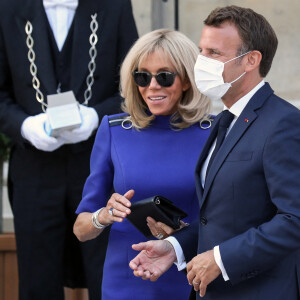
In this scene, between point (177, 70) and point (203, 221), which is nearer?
point (203, 221)

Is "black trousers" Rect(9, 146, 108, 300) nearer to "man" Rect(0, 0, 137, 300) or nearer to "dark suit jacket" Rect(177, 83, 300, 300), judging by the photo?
"man" Rect(0, 0, 137, 300)

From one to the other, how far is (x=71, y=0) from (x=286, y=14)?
1821mm

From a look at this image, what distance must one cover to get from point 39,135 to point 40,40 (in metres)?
0.48

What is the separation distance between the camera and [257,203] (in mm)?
2385

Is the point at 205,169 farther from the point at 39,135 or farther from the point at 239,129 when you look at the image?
the point at 39,135

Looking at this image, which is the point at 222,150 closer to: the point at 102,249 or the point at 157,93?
the point at 157,93

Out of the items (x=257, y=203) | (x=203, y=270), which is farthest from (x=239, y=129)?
(x=203, y=270)

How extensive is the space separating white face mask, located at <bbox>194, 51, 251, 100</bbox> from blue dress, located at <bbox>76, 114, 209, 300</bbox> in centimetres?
52

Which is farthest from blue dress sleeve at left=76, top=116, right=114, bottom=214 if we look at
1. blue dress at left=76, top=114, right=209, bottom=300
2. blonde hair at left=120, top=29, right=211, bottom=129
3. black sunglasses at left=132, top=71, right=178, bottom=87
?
black sunglasses at left=132, top=71, right=178, bottom=87

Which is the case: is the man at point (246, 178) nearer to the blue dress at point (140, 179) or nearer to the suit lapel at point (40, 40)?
the blue dress at point (140, 179)

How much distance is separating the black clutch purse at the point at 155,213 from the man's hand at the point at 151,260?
3.9 inches

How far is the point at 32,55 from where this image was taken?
3926 mm

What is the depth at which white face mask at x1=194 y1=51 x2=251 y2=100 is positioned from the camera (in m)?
2.54

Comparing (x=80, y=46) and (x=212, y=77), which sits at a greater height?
(x=212, y=77)
